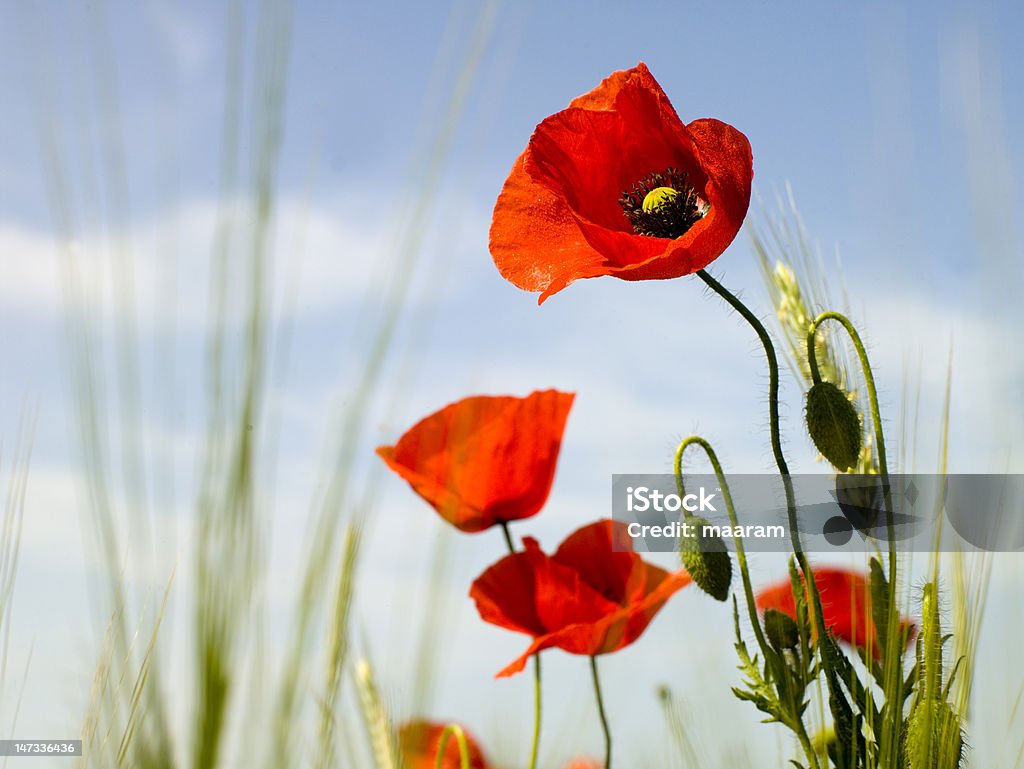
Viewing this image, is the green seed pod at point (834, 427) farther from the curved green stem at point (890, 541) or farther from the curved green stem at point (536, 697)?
the curved green stem at point (536, 697)

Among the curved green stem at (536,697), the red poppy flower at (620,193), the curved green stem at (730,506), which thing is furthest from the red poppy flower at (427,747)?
the red poppy flower at (620,193)

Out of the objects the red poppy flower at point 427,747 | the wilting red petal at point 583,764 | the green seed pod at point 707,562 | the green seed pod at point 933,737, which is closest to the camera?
the red poppy flower at point 427,747

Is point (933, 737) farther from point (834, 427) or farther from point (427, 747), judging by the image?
point (427, 747)

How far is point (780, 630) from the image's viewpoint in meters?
0.69

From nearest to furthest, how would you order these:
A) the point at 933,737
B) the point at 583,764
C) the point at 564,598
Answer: the point at 933,737, the point at 564,598, the point at 583,764

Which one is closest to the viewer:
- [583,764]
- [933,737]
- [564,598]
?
[933,737]

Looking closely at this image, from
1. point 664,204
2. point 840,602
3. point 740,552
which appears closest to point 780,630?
point 740,552

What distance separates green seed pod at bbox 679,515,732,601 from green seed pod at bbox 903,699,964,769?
14cm

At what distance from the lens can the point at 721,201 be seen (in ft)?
2.29

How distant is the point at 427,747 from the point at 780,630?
0.27 metres

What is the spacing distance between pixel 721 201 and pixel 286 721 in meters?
0.44

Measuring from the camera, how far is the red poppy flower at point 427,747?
50 centimetres

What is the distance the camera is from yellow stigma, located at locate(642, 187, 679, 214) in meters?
0.77

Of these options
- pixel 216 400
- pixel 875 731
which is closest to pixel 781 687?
pixel 875 731
